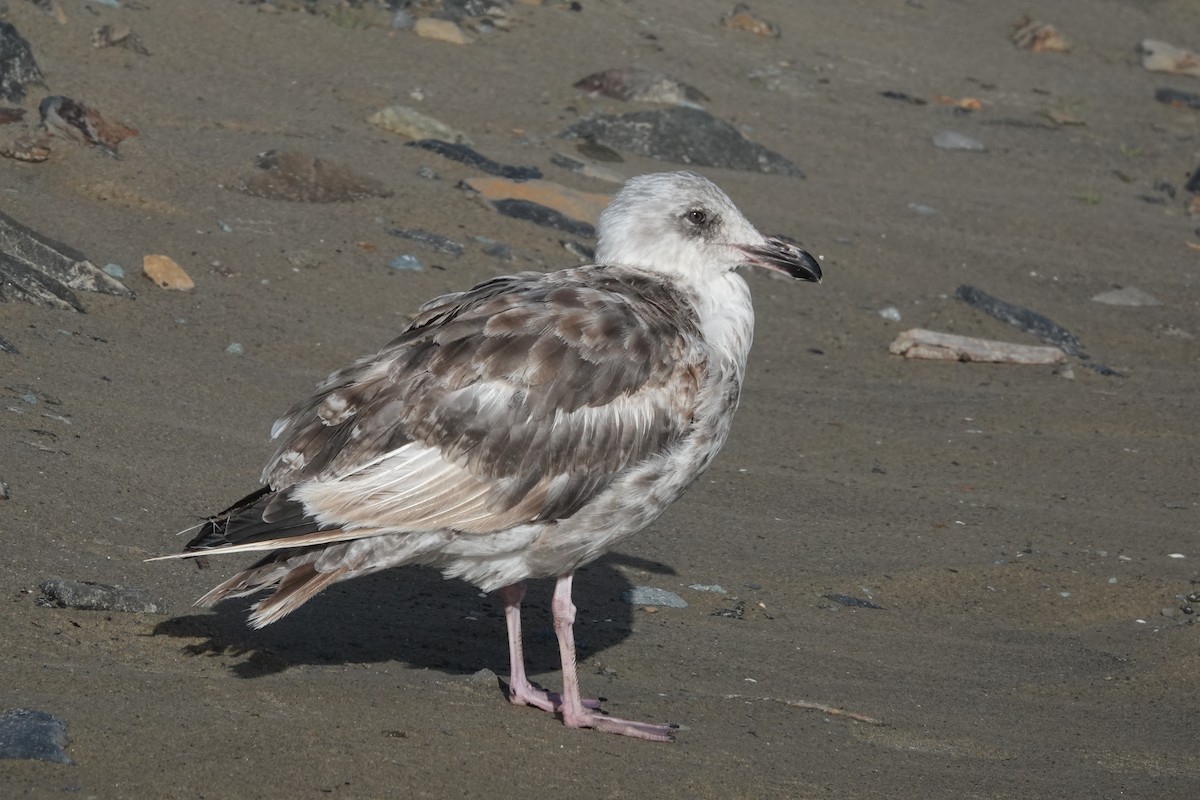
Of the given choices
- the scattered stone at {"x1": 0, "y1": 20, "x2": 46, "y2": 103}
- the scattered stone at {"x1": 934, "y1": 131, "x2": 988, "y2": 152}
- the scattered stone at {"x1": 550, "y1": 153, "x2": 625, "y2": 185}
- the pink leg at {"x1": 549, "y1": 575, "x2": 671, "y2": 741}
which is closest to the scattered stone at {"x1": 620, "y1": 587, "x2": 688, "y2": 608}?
the pink leg at {"x1": 549, "y1": 575, "x2": 671, "y2": 741}

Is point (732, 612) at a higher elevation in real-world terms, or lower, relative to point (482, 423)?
lower

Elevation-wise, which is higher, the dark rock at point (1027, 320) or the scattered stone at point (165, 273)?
the scattered stone at point (165, 273)

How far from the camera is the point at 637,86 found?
12.7 meters

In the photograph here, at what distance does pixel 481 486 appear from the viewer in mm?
4926

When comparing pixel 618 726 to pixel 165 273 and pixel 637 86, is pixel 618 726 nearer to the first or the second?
pixel 165 273

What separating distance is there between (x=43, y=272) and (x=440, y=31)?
6.20 m

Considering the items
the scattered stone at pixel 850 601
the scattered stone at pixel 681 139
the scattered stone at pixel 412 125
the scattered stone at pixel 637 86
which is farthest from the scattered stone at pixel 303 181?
the scattered stone at pixel 850 601

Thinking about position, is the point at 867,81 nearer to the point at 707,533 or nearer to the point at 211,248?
the point at 211,248

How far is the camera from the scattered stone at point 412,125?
36.4 ft

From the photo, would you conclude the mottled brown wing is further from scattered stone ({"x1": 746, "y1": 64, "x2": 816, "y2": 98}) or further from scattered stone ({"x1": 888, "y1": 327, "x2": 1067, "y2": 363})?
scattered stone ({"x1": 746, "y1": 64, "x2": 816, "y2": 98})

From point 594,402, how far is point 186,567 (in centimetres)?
175

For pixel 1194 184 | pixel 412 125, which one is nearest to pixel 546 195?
pixel 412 125

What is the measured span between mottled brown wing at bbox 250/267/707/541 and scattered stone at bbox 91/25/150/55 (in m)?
6.96

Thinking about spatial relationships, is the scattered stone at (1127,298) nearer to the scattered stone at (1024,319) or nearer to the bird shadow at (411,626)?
the scattered stone at (1024,319)
